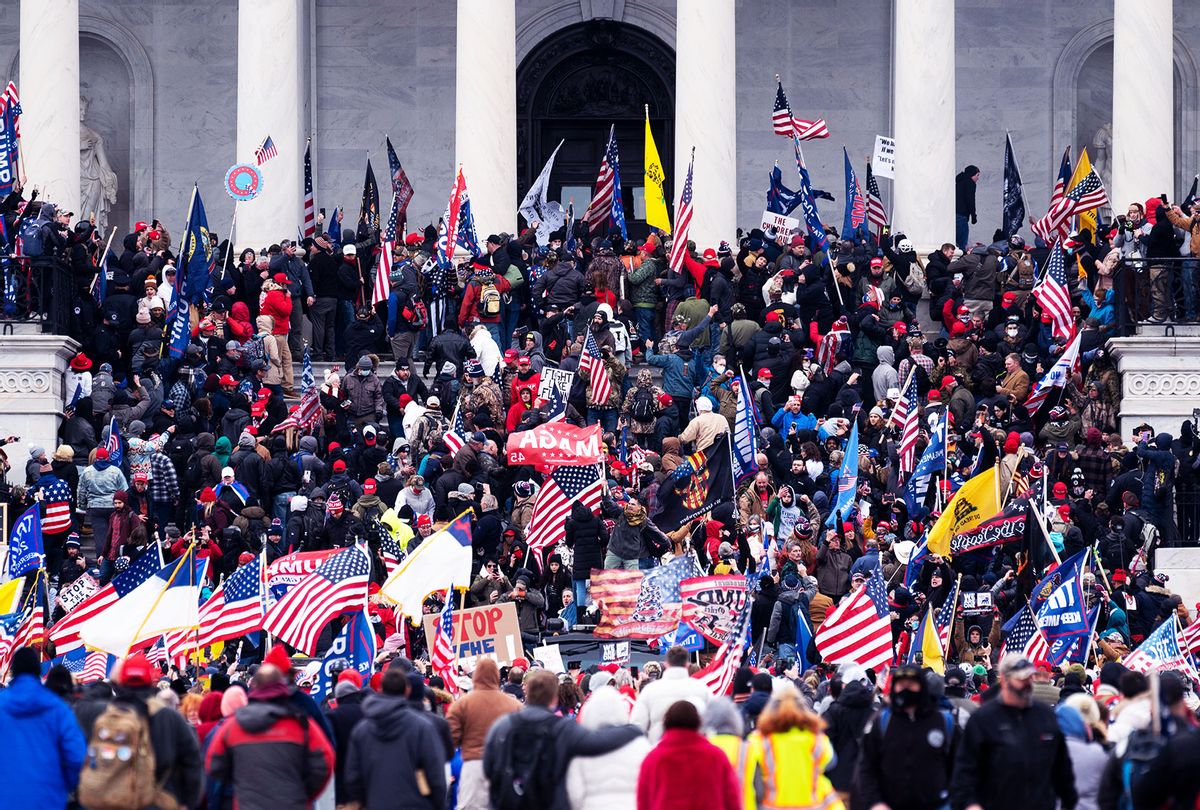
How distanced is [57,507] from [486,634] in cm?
880

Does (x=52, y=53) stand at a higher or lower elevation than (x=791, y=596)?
higher

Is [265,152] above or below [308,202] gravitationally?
above

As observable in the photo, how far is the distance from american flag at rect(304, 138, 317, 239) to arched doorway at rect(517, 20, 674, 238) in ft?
15.4

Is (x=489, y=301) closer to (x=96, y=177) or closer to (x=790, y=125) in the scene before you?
(x=790, y=125)

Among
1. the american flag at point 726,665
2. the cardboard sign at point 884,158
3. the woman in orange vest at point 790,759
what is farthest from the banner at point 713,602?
the cardboard sign at point 884,158

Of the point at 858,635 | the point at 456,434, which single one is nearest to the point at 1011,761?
the point at 858,635

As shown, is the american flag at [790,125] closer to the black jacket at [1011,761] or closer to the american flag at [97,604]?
the american flag at [97,604]

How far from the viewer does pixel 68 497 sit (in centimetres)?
3434

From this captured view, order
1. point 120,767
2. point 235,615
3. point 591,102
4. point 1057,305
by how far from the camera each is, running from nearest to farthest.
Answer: point 120,767 → point 235,615 → point 1057,305 → point 591,102

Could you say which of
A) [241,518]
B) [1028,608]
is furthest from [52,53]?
[1028,608]

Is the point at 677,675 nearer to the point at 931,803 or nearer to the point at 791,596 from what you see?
the point at 931,803

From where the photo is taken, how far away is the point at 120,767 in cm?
1759

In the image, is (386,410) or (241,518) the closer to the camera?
(241,518)

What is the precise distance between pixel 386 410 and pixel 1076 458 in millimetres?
9114
